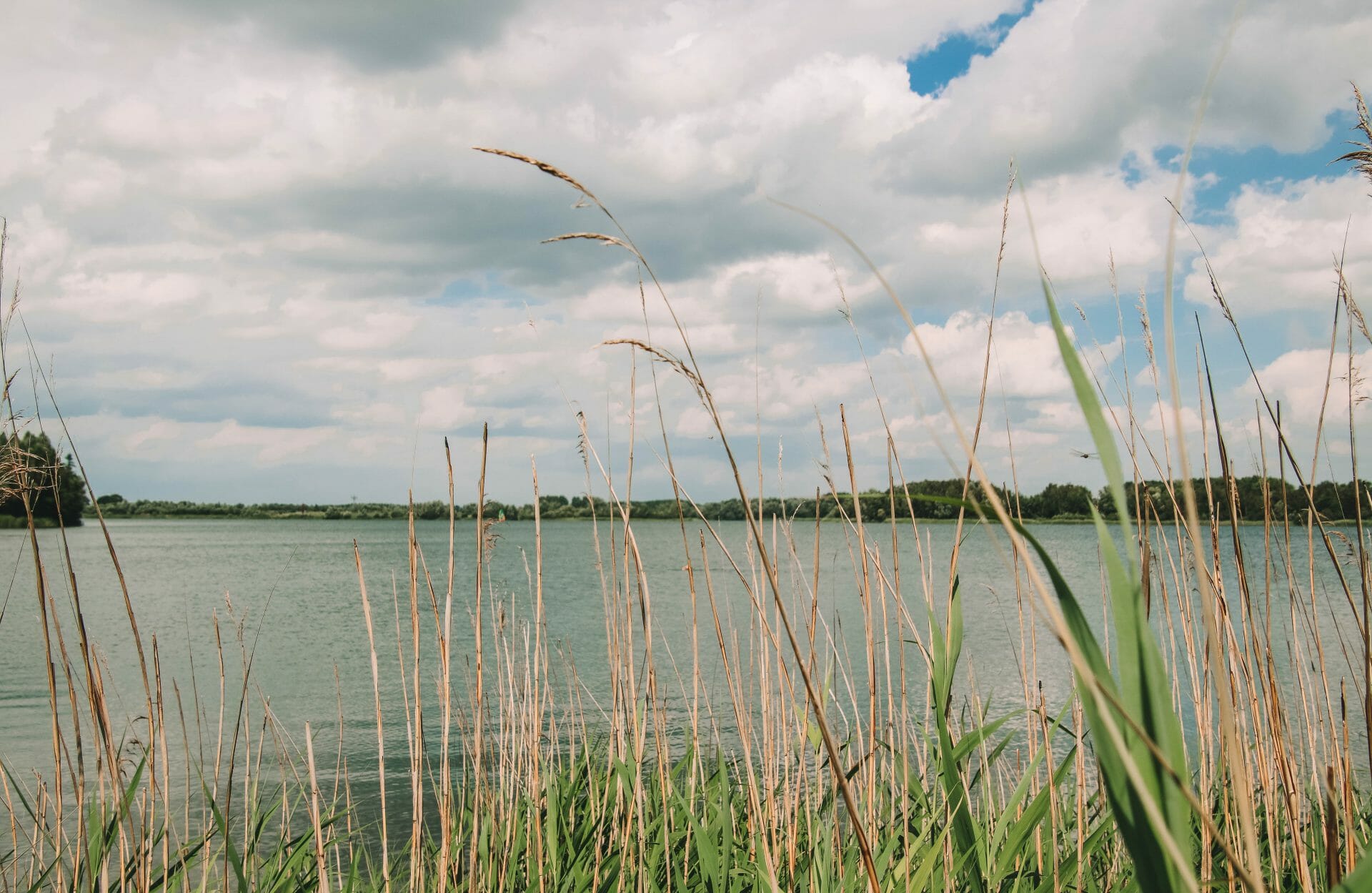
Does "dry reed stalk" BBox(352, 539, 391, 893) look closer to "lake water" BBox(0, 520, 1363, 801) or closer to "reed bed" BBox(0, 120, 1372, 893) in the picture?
"reed bed" BBox(0, 120, 1372, 893)

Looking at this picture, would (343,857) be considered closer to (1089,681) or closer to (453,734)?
(453,734)

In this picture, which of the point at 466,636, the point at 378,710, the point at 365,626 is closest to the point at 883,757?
the point at 378,710

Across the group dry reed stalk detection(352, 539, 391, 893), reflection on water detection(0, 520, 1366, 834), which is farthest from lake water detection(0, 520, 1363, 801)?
dry reed stalk detection(352, 539, 391, 893)

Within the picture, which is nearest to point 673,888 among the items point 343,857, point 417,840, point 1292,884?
point 417,840

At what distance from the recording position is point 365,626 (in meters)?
17.5

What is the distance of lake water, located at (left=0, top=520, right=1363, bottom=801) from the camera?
22.0 ft

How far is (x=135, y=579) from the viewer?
2697 cm

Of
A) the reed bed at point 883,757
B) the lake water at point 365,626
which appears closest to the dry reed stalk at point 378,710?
the reed bed at point 883,757

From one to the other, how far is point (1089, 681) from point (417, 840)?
2073 millimetres

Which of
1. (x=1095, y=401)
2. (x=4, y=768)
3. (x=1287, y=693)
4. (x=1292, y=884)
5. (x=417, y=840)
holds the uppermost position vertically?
(x=1095, y=401)

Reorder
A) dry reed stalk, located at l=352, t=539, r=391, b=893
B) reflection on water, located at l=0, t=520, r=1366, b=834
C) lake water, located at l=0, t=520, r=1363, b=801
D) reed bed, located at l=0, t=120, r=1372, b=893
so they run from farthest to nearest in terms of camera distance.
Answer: lake water, located at l=0, t=520, r=1363, b=801 < reflection on water, located at l=0, t=520, r=1366, b=834 < dry reed stalk, located at l=352, t=539, r=391, b=893 < reed bed, located at l=0, t=120, r=1372, b=893

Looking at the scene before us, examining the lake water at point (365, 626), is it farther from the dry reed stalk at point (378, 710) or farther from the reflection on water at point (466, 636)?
the dry reed stalk at point (378, 710)

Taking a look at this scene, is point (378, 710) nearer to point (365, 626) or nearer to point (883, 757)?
point (883, 757)

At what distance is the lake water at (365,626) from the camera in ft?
22.0
